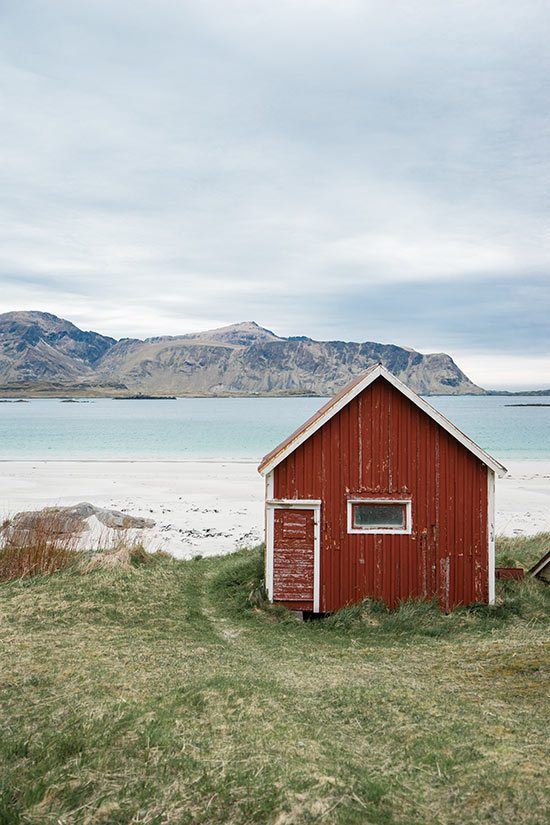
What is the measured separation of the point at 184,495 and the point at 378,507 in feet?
75.6

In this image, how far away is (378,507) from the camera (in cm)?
1451

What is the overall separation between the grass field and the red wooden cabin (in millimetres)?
751

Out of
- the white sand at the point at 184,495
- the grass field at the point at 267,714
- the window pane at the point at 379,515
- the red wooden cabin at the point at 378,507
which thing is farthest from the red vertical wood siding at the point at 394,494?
the white sand at the point at 184,495

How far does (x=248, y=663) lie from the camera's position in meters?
10.4

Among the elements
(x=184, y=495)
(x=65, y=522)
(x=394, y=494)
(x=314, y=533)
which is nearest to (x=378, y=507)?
(x=394, y=494)

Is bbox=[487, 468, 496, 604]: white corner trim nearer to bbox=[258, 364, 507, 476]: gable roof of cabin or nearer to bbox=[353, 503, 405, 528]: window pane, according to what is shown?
bbox=[258, 364, 507, 476]: gable roof of cabin

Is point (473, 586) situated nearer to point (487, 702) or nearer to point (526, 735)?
point (487, 702)

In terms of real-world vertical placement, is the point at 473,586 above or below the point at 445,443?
below

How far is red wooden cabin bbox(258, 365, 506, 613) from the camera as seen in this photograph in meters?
14.3

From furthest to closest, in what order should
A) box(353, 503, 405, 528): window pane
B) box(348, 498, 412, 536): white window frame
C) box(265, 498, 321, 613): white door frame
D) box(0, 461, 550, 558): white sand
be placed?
box(0, 461, 550, 558): white sand < box(353, 503, 405, 528): window pane < box(348, 498, 412, 536): white window frame < box(265, 498, 321, 613): white door frame

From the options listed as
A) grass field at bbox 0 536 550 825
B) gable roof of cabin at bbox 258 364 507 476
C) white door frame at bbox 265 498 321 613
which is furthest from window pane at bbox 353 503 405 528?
gable roof of cabin at bbox 258 364 507 476

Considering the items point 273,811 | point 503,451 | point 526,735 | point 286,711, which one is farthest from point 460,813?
point 503,451

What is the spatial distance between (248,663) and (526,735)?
185 inches

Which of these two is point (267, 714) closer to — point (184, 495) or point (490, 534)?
point (490, 534)
